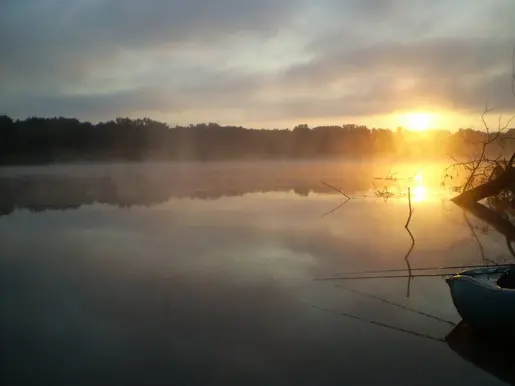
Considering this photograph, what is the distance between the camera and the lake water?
4652mm

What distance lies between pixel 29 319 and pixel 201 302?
2057 mm

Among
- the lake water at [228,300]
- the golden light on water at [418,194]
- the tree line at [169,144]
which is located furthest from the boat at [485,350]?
the tree line at [169,144]

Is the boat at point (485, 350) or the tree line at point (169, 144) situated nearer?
the boat at point (485, 350)

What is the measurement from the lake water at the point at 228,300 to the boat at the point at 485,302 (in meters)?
0.39

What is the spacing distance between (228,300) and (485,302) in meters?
3.11

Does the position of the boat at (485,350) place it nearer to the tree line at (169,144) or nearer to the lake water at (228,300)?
the lake water at (228,300)

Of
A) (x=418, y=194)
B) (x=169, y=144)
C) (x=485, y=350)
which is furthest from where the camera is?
(x=169, y=144)

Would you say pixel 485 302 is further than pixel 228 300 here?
No

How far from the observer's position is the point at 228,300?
661 centimetres

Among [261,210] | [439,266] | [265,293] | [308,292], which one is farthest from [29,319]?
[261,210]

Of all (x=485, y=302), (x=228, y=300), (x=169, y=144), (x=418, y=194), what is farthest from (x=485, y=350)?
(x=169, y=144)

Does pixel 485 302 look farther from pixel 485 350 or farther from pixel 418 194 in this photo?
pixel 418 194

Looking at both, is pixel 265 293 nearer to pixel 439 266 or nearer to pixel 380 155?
pixel 439 266

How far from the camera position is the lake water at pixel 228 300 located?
4652mm
